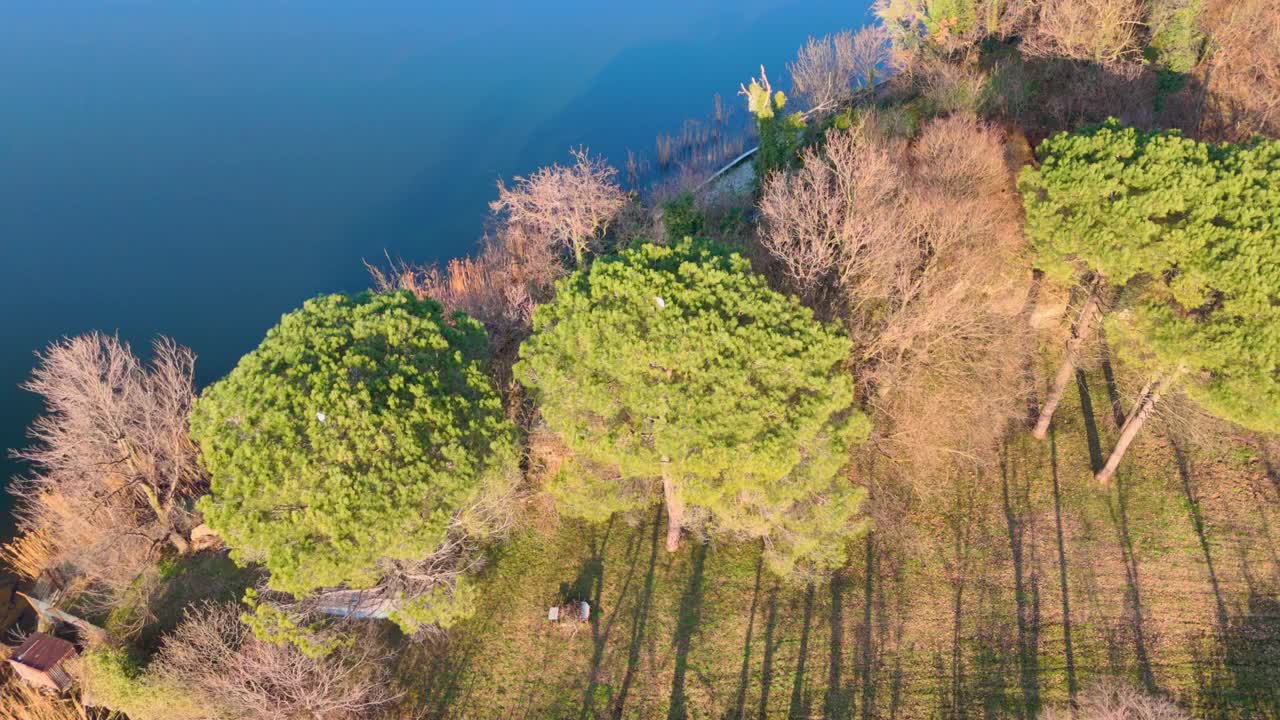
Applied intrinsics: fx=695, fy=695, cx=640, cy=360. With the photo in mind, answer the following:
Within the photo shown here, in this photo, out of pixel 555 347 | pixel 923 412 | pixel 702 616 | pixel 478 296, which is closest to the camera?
pixel 555 347

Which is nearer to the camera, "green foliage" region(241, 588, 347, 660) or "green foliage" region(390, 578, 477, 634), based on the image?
"green foliage" region(241, 588, 347, 660)

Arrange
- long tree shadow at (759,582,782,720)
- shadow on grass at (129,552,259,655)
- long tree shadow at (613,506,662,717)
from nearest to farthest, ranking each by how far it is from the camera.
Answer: long tree shadow at (759,582,782,720) → long tree shadow at (613,506,662,717) → shadow on grass at (129,552,259,655)

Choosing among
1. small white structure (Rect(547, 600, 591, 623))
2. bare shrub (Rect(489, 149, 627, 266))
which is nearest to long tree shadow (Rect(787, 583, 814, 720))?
small white structure (Rect(547, 600, 591, 623))

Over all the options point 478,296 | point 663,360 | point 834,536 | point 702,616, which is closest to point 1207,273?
point 834,536

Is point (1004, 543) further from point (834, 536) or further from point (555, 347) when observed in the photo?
point (555, 347)

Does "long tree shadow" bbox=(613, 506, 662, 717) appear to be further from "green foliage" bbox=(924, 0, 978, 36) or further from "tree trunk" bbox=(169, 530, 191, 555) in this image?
"green foliage" bbox=(924, 0, 978, 36)

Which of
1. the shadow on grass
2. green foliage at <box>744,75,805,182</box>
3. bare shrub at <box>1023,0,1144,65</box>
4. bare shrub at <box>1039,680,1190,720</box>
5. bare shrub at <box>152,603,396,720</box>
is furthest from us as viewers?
green foliage at <box>744,75,805,182</box>

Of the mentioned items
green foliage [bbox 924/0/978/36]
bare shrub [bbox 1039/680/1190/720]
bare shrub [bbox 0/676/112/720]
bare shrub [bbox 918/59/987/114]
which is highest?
green foliage [bbox 924/0/978/36]

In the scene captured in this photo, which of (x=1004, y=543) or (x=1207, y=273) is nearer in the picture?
(x=1207, y=273)
